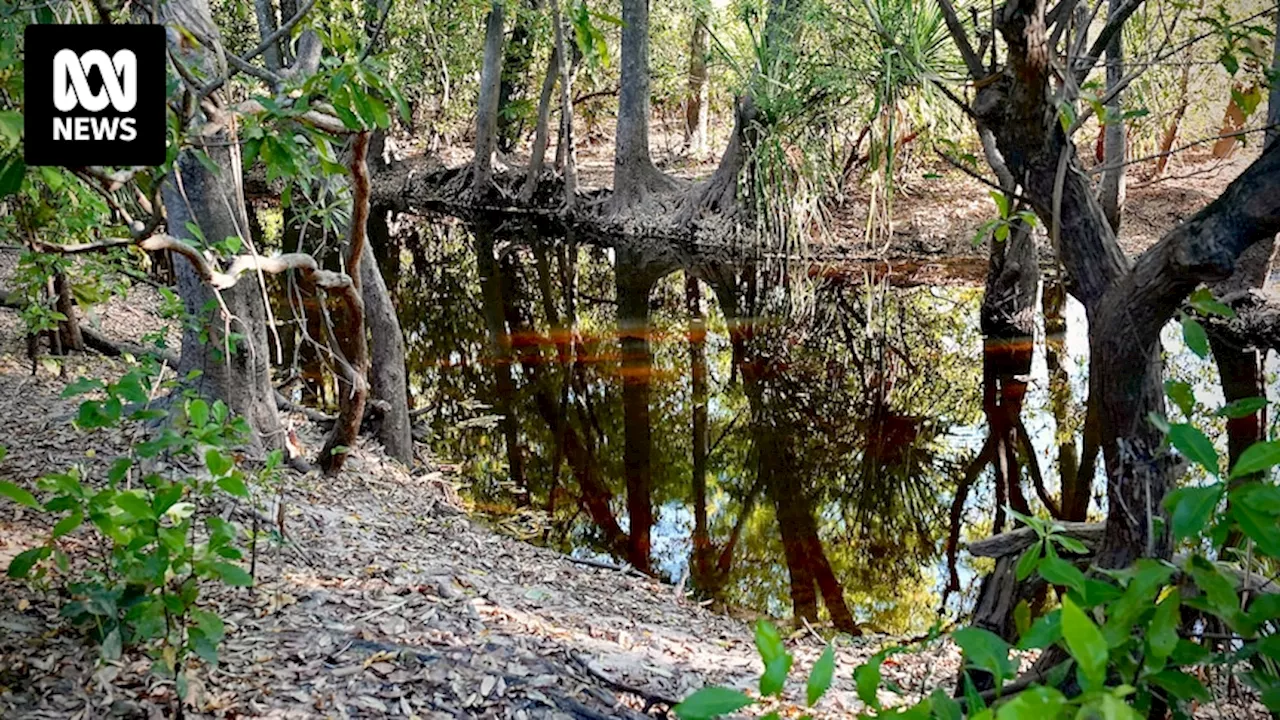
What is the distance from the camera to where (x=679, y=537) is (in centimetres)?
602

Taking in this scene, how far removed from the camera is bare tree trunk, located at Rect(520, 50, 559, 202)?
16969mm

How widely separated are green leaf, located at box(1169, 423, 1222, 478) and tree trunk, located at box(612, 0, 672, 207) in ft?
49.5

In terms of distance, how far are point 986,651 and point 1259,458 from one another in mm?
344

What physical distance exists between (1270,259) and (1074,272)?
7562mm

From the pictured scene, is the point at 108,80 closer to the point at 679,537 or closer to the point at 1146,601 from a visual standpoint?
the point at 1146,601

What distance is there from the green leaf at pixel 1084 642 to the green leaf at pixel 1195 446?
0.41m

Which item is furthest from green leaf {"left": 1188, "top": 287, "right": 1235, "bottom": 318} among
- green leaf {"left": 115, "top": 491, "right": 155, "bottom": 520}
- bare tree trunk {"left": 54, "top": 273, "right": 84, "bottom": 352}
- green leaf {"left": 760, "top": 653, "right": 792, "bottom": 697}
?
bare tree trunk {"left": 54, "top": 273, "right": 84, "bottom": 352}

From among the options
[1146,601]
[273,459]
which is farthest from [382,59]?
[1146,601]

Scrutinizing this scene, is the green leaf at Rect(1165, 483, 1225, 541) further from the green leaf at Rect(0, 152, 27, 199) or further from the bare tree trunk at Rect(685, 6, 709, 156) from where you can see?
the bare tree trunk at Rect(685, 6, 709, 156)

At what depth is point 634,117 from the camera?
15.9 meters

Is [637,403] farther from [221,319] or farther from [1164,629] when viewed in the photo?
[1164,629]

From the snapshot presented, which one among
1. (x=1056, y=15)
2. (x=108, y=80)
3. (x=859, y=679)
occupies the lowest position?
(x=859, y=679)

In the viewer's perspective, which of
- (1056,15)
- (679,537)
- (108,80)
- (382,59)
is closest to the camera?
(108,80)

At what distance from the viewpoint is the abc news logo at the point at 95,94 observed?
6.93 feet
